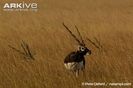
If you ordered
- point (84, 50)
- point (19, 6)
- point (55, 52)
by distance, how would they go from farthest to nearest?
point (19, 6)
point (55, 52)
point (84, 50)

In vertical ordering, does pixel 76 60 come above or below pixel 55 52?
below

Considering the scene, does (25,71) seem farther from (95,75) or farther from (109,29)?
(109,29)

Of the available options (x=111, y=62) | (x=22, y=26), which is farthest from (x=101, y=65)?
(x=22, y=26)

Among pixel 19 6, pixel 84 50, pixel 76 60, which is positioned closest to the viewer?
pixel 76 60

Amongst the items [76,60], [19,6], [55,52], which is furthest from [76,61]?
[19,6]

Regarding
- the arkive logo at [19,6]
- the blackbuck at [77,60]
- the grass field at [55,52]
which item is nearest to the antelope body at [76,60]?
the blackbuck at [77,60]

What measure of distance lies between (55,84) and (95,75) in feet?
2.44

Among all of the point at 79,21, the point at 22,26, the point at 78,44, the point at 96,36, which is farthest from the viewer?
the point at 79,21

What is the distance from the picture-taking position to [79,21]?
12094 millimetres

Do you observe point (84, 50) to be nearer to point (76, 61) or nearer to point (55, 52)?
point (76, 61)

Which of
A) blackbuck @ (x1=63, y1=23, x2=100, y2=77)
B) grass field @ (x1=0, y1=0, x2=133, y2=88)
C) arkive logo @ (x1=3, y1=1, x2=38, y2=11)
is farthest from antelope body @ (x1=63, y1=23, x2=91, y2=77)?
arkive logo @ (x1=3, y1=1, x2=38, y2=11)

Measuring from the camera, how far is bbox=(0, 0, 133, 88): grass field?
780cm

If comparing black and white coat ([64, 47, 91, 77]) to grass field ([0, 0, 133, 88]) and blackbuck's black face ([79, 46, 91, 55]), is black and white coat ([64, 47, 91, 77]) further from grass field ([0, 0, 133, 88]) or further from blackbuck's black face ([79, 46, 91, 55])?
grass field ([0, 0, 133, 88])

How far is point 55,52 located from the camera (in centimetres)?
873
